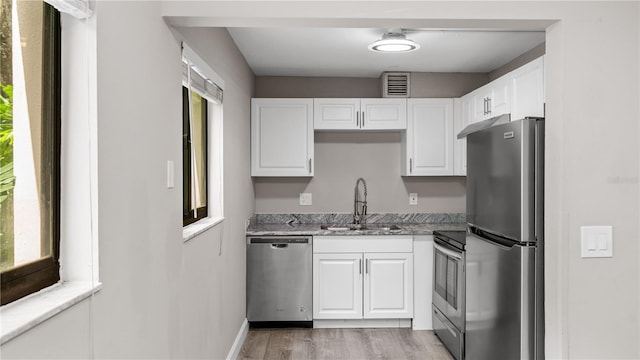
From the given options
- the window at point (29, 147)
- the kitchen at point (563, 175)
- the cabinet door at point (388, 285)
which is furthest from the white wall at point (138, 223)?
the cabinet door at point (388, 285)

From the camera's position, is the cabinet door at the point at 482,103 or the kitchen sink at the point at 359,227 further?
the kitchen sink at the point at 359,227

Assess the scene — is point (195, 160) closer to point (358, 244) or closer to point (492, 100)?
point (358, 244)

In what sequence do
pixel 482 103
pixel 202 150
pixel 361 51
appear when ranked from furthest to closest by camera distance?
pixel 482 103, pixel 361 51, pixel 202 150

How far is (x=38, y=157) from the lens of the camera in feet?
3.99

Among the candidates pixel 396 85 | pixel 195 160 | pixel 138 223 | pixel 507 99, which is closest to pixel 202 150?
pixel 195 160

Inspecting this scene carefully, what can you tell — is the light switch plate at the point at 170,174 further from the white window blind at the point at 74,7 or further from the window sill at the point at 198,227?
the white window blind at the point at 74,7

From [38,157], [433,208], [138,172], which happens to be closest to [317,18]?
[138,172]

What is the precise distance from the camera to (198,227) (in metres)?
2.61

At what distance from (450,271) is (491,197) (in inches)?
46.1

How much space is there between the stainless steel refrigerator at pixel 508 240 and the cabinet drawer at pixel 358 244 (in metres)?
1.25

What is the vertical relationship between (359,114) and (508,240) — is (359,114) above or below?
above

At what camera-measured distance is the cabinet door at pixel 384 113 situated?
4574mm

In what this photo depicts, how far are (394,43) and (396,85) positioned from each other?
1252mm

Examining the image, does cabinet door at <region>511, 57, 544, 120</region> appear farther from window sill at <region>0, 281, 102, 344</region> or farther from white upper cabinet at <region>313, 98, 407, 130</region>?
window sill at <region>0, 281, 102, 344</region>
